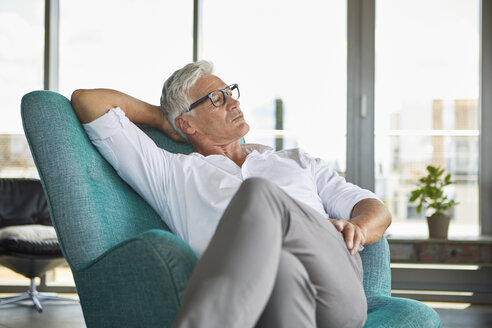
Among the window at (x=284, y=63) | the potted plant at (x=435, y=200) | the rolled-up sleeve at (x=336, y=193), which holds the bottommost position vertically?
the potted plant at (x=435, y=200)

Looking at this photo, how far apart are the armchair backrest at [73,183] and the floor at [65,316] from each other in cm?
177

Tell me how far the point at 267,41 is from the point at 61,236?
319 centimetres

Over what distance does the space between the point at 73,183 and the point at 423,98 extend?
341 centimetres

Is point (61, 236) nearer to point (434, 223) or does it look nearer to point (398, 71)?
point (434, 223)

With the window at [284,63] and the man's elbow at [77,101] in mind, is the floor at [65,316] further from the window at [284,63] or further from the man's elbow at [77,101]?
the man's elbow at [77,101]

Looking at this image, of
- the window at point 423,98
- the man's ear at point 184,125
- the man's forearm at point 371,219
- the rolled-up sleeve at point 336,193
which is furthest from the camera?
the window at point 423,98

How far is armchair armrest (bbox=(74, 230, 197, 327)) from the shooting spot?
1.11m

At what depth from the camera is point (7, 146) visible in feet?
13.8

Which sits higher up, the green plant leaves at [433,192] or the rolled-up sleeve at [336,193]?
the rolled-up sleeve at [336,193]

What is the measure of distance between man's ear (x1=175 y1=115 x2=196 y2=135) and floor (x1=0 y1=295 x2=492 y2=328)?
1646 millimetres

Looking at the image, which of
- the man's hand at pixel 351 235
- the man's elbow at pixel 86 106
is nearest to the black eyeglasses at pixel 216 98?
the man's elbow at pixel 86 106

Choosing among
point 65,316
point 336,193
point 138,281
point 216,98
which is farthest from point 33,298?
point 138,281

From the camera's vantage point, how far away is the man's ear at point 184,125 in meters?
1.95

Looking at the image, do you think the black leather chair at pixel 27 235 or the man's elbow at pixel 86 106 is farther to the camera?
the black leather chair at pixel 27 235
